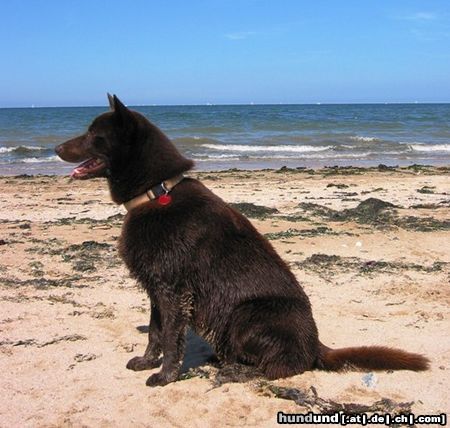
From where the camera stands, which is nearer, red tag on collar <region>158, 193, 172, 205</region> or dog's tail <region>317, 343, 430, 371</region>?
red tag on collar <region>158, 193, 172, 205</region>

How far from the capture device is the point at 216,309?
3668 mm

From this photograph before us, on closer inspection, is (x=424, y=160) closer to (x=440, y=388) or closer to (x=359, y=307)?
(x=359, y=307)

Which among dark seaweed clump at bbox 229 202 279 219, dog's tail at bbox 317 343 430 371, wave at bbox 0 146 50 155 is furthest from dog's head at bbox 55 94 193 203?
wave at bbox 0 146 50 155

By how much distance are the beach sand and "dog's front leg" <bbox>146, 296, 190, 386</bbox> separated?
81 millimetres

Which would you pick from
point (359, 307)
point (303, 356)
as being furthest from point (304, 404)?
point (359, 307)

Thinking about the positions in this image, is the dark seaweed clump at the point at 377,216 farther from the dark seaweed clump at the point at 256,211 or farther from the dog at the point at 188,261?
the dog at the point at 188,261

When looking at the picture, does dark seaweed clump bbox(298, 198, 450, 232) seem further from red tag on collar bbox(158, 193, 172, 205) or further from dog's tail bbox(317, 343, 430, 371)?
red tag on collar bbox(158, 193, 172, 205)

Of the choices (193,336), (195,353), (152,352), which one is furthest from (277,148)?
(152,352)

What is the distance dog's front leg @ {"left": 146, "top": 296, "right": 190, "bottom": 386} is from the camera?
11.9 feet

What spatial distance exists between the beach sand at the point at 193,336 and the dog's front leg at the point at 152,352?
60 millimetres

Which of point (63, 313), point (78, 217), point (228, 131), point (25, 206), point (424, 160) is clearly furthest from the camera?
point (228, 131)

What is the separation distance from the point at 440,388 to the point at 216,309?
1.50 m

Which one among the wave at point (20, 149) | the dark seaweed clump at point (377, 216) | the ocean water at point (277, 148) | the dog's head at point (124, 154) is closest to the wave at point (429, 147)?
the ocean water at point (277, 148)

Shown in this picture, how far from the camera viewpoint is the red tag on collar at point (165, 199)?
3639 millimetres
